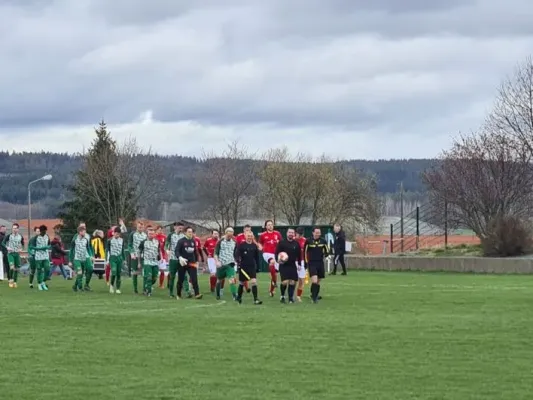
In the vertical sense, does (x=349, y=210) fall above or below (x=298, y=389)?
above

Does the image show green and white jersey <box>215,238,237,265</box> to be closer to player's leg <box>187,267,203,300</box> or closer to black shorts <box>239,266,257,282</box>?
player's leg <box>187,267,203,300</box>

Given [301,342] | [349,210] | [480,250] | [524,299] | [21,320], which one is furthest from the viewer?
[349,210]

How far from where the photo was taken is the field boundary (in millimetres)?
42875

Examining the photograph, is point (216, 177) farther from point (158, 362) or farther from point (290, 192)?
point (158, 362)

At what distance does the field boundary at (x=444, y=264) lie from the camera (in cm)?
4288

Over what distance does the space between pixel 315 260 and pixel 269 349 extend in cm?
1045

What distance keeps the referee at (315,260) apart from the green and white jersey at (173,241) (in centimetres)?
388

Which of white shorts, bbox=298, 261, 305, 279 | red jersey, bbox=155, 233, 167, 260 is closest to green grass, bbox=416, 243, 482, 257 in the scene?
red jersey, bbox=155, 233, 167, 260

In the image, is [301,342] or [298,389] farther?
[301,342]

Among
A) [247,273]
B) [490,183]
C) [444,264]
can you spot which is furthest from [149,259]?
[490,183]

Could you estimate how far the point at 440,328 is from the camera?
19.7m

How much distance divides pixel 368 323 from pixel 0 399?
967 centimetres

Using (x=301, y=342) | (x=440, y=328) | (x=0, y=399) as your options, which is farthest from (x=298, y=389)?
(x=440, y=328)

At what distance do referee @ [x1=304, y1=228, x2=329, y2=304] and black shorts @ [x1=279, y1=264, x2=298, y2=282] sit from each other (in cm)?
54
